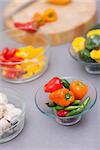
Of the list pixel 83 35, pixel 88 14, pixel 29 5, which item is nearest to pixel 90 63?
pixel 83 35

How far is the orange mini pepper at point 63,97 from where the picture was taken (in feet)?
3.59

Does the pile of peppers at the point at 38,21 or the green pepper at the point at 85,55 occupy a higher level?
the pile of peppers at the point at 38,21

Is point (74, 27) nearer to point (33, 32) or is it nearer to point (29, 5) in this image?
point (33, 32)

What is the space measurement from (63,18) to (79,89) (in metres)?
0.45

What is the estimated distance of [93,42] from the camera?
128cm

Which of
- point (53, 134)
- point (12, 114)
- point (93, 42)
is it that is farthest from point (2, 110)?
point (93, 42)

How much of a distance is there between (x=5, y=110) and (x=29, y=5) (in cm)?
59

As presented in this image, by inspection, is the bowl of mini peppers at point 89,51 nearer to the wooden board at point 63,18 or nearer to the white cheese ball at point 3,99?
the wooden board at point 63,18

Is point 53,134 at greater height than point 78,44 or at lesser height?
lesser

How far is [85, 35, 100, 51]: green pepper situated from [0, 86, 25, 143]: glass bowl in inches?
9.6

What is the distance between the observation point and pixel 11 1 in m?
1.65

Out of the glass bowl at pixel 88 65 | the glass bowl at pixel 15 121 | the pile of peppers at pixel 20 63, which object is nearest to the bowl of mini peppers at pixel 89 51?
the glass bowl at pixel 88 65

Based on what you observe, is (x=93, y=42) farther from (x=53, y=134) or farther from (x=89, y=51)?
(x=53, y=134)

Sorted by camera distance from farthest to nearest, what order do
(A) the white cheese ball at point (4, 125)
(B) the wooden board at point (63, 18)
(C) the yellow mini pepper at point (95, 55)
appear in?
(B) the wooden board at point (63, 18), (C) the yellow mini pepper at point (95, 55), (A) the white cheese ball at point (4, 125)
